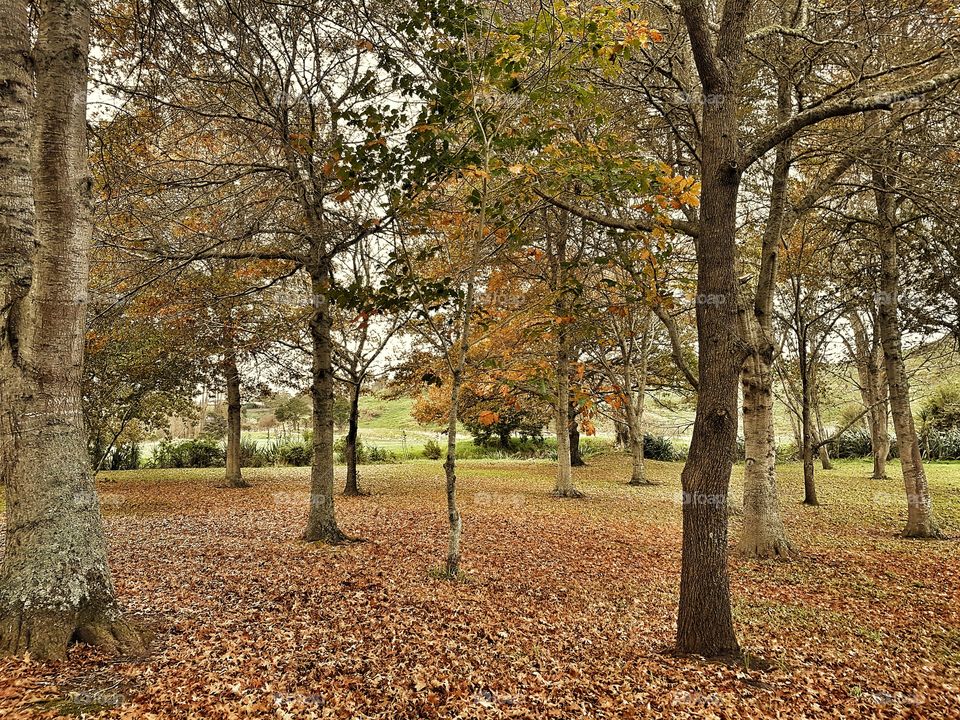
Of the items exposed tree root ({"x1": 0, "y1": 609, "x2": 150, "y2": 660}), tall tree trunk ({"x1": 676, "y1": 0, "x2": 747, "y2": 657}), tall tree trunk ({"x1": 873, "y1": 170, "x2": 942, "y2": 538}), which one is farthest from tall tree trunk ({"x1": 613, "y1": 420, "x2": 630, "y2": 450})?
exposed tree root ({"x1": 0, "y1": 609, "x2": 150, "y2": 660})

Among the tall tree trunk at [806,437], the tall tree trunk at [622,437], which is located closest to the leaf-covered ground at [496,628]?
the tall tree trunk at [806,437]

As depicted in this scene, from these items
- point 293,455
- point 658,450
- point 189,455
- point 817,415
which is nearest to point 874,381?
point 817,415

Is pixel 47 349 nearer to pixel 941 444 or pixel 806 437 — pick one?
pixel 806 437

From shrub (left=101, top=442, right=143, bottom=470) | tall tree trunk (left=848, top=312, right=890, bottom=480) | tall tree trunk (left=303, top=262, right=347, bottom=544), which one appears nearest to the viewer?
tall tree trunk (left=303, top=262, right=347, bottom=544)

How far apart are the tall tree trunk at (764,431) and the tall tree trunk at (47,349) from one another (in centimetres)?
818

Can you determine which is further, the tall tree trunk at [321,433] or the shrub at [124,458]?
the shrub at [124,458]

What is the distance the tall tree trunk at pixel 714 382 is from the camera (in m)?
4.40

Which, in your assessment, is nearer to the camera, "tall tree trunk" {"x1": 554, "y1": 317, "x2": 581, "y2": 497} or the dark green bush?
"tall tree trunk" {"x1": 554, "y1": 317, "x2": 581, "y2": 497}

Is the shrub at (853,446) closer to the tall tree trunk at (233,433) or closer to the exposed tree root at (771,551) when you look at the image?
the exposed tree root at (771,551)

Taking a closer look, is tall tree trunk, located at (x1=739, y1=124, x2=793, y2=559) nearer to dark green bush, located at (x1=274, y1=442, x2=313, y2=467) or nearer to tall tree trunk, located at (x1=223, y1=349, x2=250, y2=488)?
tall tree trunk, located at (x1=223, y1=349, x2=250, y2=488)

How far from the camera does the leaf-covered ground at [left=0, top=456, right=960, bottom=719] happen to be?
367cm

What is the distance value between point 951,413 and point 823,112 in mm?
28699

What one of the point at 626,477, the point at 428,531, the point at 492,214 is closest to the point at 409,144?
the point at 492,214

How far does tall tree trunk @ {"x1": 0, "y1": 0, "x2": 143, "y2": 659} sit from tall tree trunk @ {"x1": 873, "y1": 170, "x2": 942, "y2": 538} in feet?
38.1
